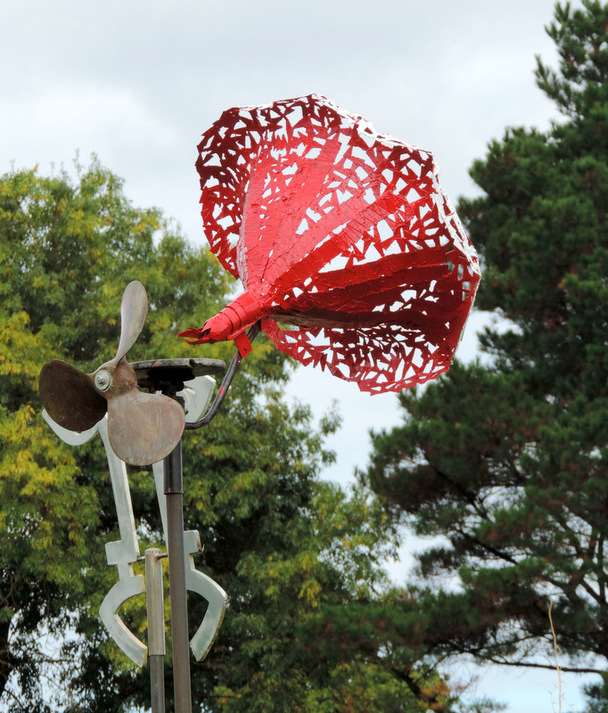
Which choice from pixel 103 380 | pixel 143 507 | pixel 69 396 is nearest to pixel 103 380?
pixel 103 380

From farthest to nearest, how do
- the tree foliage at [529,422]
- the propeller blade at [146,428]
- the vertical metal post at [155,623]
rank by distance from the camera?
1. the tree foliage at [529,422]
2. the vertical metal post at [155,623]
3. the propeller blade at [146,428]

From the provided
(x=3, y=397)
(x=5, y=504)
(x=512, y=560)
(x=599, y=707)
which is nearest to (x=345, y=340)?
(x=599, y=707)

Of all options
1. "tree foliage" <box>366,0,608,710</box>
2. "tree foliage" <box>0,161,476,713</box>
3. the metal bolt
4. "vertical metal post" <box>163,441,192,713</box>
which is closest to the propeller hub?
the metal bolt

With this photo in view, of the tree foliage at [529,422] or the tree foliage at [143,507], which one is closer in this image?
the tree foliage at [529,422]

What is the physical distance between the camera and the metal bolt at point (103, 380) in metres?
2.49

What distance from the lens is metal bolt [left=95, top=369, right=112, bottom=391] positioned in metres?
2.49

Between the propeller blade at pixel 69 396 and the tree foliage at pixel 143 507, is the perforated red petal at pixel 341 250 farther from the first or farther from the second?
the tree foliage at pixel 143 507

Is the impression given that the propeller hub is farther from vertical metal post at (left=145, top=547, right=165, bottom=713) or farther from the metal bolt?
vertical metal post at (left=145, top=547, right=165, bottom=713)

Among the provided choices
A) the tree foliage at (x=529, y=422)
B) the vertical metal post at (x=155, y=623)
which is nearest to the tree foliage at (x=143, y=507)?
the tree foliage at (x=529, y=422)

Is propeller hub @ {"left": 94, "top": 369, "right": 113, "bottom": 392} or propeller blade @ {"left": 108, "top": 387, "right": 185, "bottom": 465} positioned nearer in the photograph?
propeller blade @ {"left": 108, "top": 387, "right": 185, "bottom": 465}

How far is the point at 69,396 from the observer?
2.56 meters

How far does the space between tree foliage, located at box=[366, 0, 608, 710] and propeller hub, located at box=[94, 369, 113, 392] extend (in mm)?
5676

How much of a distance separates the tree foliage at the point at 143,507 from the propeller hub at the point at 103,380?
653cm

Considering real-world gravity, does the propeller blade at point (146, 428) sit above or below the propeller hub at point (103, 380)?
below
